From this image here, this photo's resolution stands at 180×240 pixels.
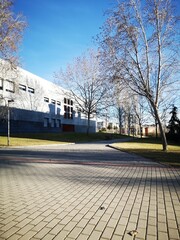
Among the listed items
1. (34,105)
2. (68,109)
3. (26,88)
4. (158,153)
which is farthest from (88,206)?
(68,109)

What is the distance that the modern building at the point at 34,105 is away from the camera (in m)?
33.9

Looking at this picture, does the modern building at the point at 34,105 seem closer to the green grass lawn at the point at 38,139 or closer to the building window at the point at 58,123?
the building window at the point at 58,123

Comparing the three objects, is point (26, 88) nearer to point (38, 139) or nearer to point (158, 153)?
point (38, 139)

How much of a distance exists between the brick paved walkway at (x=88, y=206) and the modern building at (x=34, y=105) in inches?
978

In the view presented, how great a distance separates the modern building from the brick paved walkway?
24829 millimetres

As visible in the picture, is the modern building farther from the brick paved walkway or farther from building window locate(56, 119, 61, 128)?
the brick paved walkway

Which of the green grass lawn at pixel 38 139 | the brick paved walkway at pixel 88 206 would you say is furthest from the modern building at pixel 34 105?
the brick paved walkway at pixel 88 206

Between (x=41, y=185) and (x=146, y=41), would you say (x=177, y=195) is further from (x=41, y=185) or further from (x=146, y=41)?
(x=146, y=41)

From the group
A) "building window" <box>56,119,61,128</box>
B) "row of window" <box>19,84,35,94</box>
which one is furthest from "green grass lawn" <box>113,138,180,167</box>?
"building window" <box>56,119,61,128</box>

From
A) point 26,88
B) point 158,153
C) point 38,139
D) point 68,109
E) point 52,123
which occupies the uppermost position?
point 26,88

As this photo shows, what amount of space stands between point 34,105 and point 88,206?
3937 cm

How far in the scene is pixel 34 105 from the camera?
1667 inches

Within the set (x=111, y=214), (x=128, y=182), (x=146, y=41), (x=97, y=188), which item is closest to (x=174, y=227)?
(x=111, y=214)

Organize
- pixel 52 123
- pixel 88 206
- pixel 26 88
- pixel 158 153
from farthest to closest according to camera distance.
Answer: pixel 52 123, pixel 26 88, pixel 158 153, pixel 88 206
